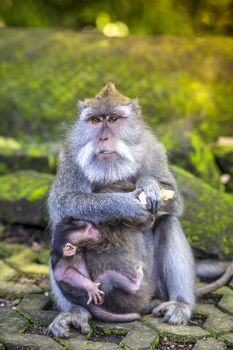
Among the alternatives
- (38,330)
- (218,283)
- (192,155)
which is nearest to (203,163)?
(192,155)

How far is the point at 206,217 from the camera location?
20.9ft

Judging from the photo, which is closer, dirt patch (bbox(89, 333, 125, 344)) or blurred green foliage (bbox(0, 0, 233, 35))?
dirt patch (bbox(89, 333, 125, 344))

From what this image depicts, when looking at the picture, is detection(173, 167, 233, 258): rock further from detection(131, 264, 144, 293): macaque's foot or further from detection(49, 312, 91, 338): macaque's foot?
detection(49, 312, 91, 338): macaque's foot

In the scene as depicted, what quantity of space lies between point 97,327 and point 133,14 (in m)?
7.90

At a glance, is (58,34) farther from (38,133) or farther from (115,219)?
(115,219)

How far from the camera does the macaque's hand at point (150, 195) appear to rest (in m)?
4.69

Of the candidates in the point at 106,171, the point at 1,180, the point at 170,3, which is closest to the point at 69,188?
the point at 106,171

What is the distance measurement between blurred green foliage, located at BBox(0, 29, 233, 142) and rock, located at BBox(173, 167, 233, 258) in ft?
6.89

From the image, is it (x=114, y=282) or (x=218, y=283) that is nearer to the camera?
(x=114, y=282)

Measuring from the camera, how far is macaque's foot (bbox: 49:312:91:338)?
14.9 ft

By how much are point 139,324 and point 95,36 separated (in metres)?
6.00

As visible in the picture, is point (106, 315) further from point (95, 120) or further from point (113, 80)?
point (113, 80)

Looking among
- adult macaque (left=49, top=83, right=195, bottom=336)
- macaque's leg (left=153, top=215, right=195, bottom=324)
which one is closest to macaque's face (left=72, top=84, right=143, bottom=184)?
adult macaque (left=49, top=83, right=195, bottom=336)

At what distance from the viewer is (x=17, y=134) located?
29.8 ft
